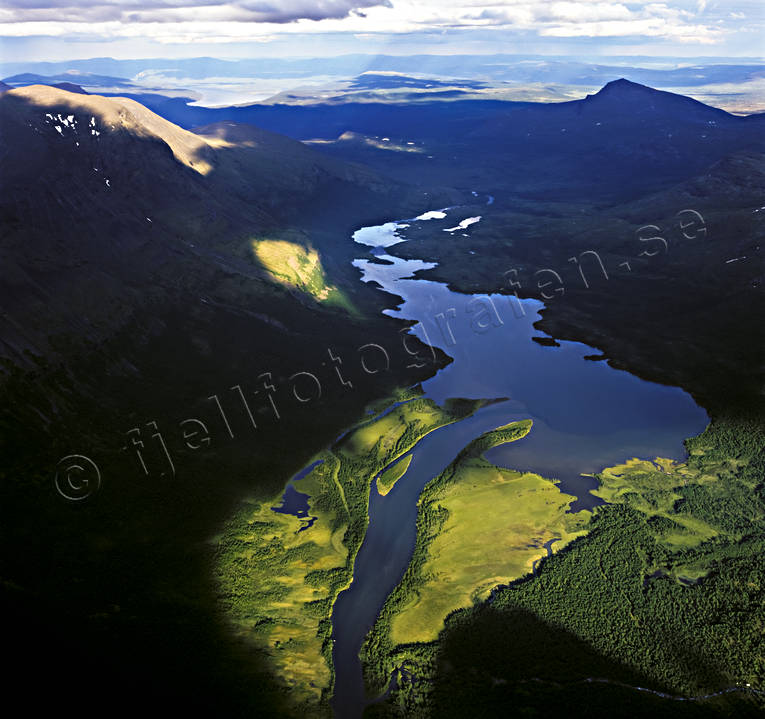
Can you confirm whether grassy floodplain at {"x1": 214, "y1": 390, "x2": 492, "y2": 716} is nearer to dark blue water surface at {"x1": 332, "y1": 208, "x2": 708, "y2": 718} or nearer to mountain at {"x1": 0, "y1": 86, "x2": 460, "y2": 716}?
dark blue water surface at {"x1": 332, "y1": 208, "x2": 708, "y2": 718}

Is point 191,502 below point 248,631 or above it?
above

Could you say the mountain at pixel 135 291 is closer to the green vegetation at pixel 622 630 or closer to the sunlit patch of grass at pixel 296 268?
the sunlit patch of grass at pixel 296 268

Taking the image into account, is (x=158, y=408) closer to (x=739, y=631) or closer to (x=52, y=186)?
(x=52, y=186)

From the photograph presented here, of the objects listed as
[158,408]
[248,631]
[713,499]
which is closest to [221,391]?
[158,408]

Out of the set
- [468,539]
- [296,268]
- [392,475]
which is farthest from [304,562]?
[296,268]

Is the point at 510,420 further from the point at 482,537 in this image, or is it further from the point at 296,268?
the point at 296,268

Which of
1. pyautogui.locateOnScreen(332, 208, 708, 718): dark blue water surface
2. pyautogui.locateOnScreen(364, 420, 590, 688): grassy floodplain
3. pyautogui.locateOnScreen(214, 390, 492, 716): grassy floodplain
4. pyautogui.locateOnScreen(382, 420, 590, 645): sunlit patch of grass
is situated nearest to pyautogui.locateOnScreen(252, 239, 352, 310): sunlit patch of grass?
pyautogui.locateOnScreen(332, 208, 708, 718): dark blue water surface

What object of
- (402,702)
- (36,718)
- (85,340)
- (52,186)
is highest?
(52,186)
